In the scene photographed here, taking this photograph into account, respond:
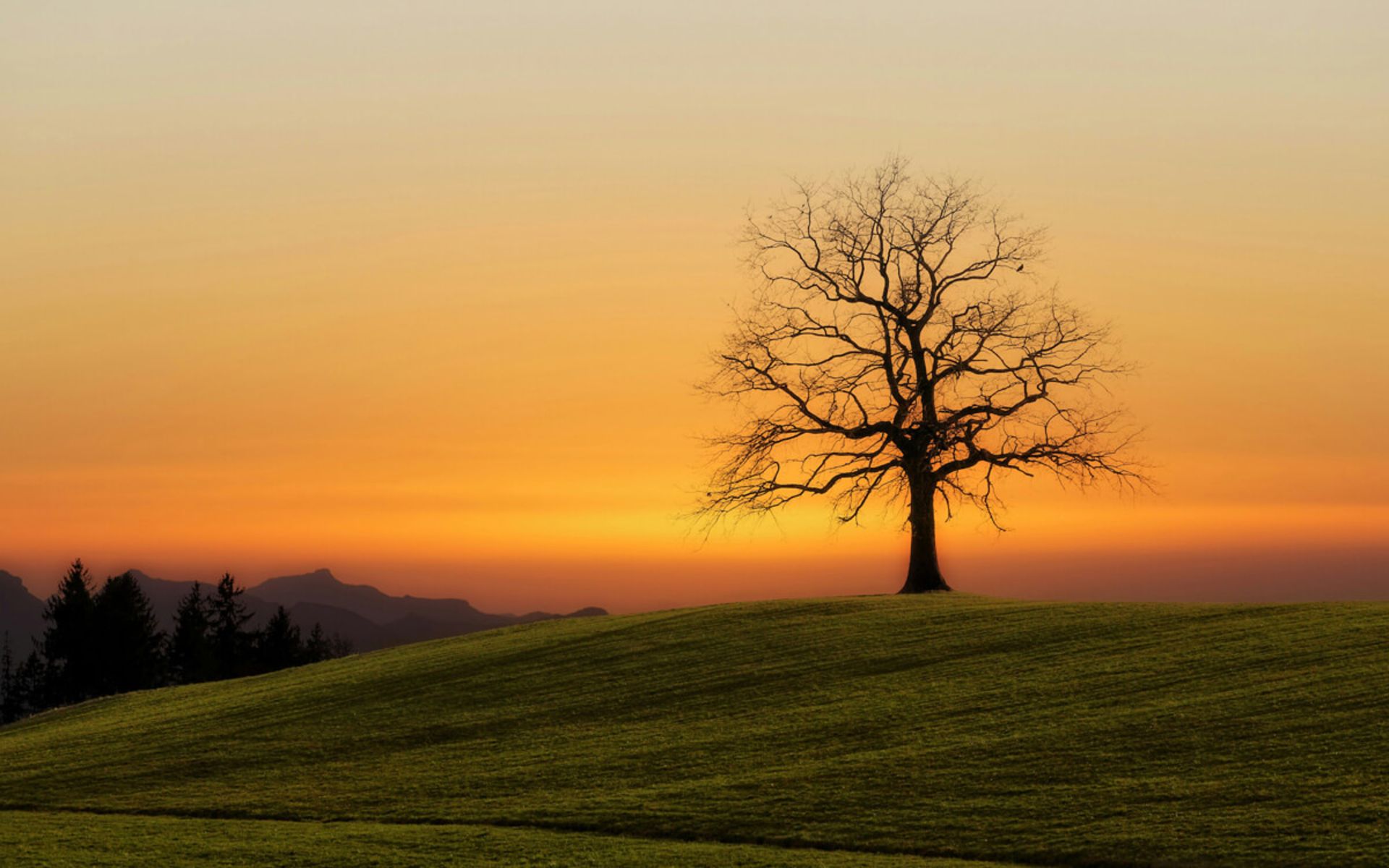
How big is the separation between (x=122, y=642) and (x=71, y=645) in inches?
174

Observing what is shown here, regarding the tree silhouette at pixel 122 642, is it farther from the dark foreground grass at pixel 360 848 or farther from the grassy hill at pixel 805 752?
the dark foreground grass at pixel 360 848

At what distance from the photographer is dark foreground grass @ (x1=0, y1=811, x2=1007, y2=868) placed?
21328 mm

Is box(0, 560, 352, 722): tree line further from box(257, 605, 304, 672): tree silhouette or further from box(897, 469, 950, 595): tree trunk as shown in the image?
box(897, 469, 950, 595): tree trunk

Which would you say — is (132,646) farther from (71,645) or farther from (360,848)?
(360,848)

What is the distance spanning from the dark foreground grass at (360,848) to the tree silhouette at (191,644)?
3775 inches

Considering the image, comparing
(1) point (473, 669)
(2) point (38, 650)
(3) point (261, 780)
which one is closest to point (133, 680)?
(2) point (38, 650)

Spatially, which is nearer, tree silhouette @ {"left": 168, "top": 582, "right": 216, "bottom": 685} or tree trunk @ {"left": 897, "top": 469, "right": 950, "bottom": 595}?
tree trunk @ {"left": 897, "top": 469, "right": 950, "bottom": 595}

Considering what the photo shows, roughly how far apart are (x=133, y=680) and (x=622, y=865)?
10206cm

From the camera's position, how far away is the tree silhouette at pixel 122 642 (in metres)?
111

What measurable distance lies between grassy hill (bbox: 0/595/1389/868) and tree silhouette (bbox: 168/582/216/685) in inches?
3043

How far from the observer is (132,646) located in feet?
367

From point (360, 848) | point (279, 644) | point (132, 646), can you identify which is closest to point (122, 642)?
point (132, 646)

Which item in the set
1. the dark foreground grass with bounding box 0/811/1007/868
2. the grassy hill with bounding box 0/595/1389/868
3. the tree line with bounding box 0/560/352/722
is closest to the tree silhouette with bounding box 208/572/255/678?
the tree line with bounding box 0/560/352/722

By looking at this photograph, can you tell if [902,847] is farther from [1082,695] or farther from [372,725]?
[372,725]
